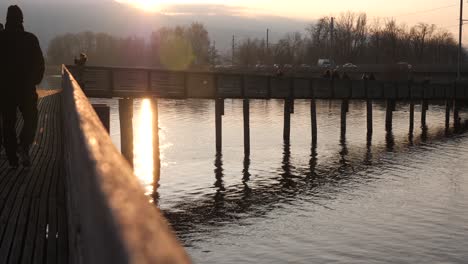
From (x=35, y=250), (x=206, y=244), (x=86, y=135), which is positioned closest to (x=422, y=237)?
(x=206, y=244)

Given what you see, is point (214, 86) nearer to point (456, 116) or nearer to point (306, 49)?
point (456, 116)

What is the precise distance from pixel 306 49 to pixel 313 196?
143m

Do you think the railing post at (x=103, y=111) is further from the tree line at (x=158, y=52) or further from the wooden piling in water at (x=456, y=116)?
the tree line at (x=158, y=52)

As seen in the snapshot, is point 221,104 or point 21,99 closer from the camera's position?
point 21,99

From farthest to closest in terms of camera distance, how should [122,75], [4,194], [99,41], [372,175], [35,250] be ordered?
[99,41] → [122,75] → [372,175] → [4,194] → [35,250]

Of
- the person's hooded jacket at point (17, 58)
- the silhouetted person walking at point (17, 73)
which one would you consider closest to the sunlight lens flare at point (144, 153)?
the silhouetted person walking at point (17, 73)

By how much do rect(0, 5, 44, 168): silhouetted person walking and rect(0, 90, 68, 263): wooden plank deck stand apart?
62cm

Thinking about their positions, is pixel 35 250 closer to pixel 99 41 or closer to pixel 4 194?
pixel 4 194

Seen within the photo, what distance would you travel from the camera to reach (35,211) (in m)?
6.75

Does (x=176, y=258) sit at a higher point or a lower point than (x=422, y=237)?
higher

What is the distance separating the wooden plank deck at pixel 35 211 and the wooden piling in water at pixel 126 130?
567 inches

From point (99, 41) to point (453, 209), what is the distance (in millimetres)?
186672

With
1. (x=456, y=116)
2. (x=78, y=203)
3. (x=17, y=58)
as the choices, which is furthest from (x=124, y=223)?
(x=456, y=116)

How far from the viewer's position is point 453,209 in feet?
64.2
